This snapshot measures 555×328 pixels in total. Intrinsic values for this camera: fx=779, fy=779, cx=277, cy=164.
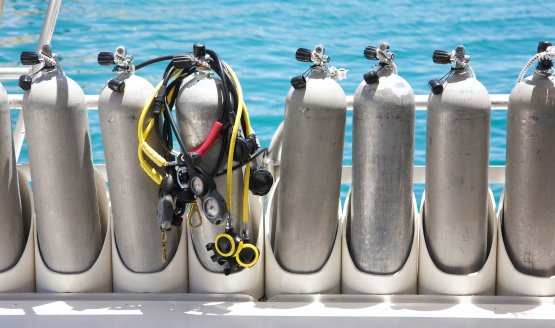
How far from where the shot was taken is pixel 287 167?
5.51 ft

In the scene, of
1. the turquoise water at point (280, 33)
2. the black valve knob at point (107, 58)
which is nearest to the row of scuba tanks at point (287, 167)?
the black valve knob at point (107, 58)

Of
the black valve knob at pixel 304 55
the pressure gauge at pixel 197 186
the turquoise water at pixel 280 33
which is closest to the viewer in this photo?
the pressure gauge at pixel 197 186

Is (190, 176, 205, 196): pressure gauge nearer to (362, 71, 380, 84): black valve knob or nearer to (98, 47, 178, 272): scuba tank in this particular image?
(98, 47, 178, 272): scuba tank

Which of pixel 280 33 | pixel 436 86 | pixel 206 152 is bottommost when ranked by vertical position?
pixel 206 152

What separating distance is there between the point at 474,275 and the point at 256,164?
1.76 ft

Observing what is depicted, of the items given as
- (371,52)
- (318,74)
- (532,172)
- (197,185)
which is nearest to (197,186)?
(197,185)

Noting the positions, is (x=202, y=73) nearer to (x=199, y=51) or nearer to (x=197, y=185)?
(x=199, y=51)

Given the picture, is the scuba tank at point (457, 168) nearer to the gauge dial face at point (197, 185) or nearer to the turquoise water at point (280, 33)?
the gauge dial face at point (197, 185)

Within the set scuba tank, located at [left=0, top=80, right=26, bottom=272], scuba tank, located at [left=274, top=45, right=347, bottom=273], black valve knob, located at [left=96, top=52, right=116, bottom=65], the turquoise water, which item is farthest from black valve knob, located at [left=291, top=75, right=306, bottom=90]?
the turquoise water

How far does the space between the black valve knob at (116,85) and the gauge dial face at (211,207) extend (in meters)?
0.29

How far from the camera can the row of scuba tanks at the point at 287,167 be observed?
1.57 metres

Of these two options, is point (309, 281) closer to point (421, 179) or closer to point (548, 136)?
point (421, 179)

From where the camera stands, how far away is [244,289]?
1722 mm

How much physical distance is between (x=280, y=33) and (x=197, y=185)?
563cm
